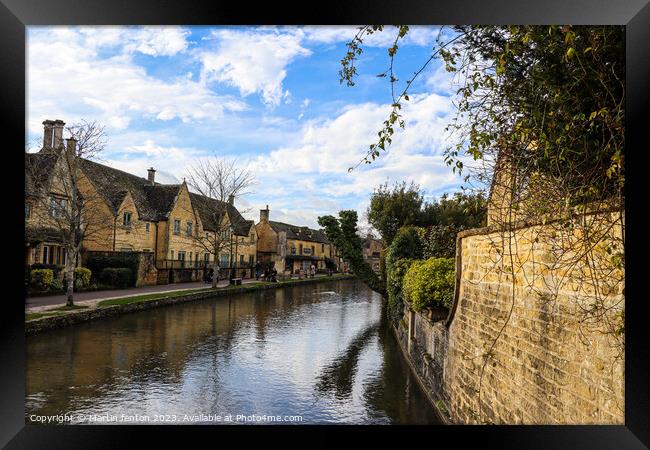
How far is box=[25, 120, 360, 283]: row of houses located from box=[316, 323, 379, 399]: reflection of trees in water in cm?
515

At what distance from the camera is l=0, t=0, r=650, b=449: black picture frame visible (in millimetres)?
3252

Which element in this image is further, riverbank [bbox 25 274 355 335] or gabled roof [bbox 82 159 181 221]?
gabled roof [bbox 82 159 181 221]

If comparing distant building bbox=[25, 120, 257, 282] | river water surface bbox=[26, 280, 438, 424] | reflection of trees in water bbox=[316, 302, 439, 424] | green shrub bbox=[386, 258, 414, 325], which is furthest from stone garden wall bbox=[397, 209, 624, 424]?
distant building bbox=[25, 120, 257, 282]

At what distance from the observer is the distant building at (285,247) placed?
3428cm

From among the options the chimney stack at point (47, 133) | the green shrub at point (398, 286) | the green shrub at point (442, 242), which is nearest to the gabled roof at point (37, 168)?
the chimney stack at point (47, 133)

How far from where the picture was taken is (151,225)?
23.5 metres

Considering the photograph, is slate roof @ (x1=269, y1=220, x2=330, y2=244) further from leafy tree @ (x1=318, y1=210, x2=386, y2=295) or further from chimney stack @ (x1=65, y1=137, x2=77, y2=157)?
chimney stack @ (x1=65, y1=137, x2=77, y2=157)

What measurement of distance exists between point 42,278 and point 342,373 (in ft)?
37.8

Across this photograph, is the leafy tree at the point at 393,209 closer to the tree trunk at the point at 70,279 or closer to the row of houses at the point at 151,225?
the row of houses at the point at 151,225

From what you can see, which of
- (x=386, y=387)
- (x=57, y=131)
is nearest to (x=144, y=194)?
(x=57, y=131)

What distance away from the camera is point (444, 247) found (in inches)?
475

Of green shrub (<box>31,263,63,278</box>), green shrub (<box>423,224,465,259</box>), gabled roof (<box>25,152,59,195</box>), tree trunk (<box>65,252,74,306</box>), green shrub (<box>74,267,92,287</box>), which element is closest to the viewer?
tree trunk (<box>65,252,74,306</box>)
